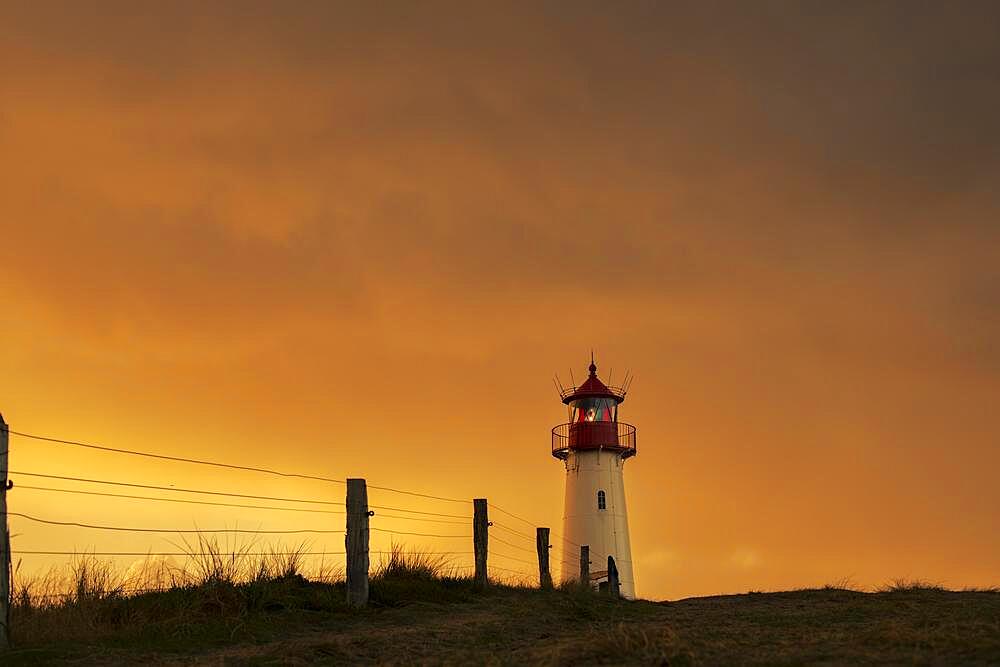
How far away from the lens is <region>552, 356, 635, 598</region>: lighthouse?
34.2m

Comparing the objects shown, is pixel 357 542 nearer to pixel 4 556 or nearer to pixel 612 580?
pixel 4 556

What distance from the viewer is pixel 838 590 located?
2200 centimetres

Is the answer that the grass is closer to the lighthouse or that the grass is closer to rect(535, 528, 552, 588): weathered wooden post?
rect(535, 528, 552, 588): weathered wooden post

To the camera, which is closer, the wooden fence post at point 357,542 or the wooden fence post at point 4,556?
the wooden fence post at point 4,556

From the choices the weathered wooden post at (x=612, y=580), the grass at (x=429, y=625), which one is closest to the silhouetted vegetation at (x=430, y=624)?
the grass at (x=429, y=625)

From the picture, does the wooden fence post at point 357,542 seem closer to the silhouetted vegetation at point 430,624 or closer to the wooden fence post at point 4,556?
the silhouetted vegetation at point 430,624

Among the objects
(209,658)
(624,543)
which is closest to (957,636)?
(209,658)

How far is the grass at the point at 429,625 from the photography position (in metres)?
10.2

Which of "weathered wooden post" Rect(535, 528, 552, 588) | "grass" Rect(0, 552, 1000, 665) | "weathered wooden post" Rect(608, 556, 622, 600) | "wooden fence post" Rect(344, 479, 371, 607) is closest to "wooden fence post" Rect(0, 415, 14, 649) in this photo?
"grass" Rect(0, 552, 1000, 665)

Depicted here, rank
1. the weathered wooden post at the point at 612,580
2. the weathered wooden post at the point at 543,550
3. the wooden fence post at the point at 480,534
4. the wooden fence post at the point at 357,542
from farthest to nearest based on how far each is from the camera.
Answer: the weathered wooden post at the point at 612,580, the weathered wooden post at the point at 543,550, the wooden fence post at the point at 480,534, the wooden fence post at the point at 357,542

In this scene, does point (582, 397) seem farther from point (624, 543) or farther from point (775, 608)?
point (775, 608)

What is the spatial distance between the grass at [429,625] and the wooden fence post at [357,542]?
10.2 inches

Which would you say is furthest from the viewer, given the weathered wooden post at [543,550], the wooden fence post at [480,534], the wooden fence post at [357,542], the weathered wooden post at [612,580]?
the weathered wooden post at [612,580]

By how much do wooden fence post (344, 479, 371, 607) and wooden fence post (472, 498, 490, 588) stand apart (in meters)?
4.61
